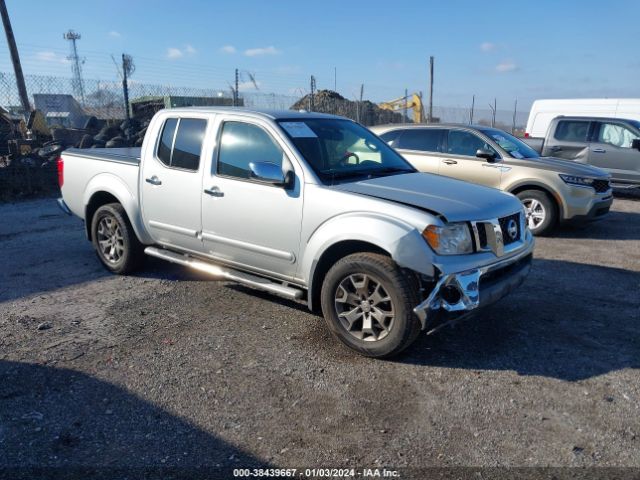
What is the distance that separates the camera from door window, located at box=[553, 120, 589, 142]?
458 inches

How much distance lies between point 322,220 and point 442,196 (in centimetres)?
96

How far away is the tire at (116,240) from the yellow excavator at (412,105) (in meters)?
18.0

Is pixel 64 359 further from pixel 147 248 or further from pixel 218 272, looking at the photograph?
pixel 147 248

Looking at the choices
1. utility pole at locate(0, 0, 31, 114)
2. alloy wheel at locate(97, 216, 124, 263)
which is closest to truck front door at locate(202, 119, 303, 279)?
alloy wheel at locate(97, 216, 124, 263)

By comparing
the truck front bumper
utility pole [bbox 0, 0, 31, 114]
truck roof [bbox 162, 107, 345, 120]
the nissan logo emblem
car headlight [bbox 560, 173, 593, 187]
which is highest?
utility pole [bbox 0, 0, 31, 114]

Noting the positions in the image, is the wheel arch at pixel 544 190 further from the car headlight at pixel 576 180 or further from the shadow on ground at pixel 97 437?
the shadow on ground at pixel 97 437

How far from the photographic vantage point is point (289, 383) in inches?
143

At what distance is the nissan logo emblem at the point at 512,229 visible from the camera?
4.17m

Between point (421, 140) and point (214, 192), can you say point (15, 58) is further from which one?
point (214, 192)

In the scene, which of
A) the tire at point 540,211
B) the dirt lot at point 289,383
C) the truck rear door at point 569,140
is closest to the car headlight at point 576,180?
the tire at point 540,211

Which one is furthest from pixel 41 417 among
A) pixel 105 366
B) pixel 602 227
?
pixel 602 227

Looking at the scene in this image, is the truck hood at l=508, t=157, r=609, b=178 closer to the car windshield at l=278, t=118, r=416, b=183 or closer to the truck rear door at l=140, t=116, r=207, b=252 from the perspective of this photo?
the car windshield at l=278, t=118, r=416, b=183

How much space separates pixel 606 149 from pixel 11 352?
11.7m

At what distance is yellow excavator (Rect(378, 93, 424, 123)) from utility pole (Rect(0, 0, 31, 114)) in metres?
14.6
